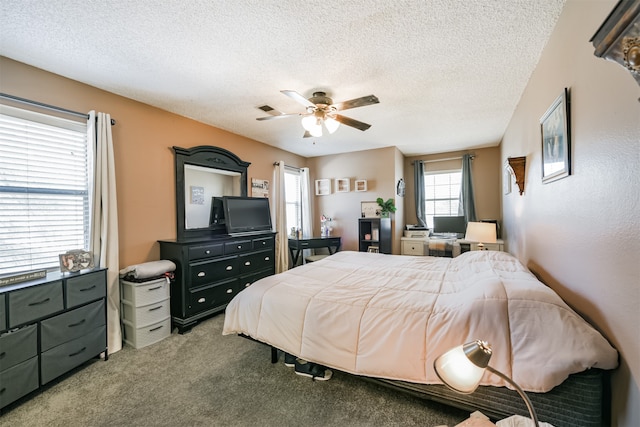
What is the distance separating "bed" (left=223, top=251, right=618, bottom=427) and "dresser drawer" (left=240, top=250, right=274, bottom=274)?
1.39 metres

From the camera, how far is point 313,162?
5.64 meters

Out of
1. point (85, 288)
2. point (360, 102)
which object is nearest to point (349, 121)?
point (360, 102)

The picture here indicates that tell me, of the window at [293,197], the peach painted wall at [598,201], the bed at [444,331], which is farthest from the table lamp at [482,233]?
the window at [293,197]

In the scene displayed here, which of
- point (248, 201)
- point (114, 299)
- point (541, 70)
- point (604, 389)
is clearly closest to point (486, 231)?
point (541, 70)

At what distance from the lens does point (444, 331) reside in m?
1.37

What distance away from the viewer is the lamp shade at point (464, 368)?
0.68 metres

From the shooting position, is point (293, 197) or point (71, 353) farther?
point (293, 197)

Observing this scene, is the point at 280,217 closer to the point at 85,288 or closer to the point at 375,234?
the point at 375,234

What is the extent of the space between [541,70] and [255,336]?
9.93 ft

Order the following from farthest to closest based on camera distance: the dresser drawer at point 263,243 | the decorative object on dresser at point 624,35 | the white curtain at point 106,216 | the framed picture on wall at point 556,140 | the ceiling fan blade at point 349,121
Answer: the dresser drawer at point 263,243 < the ceiling fan blade at point 349,121 < the white curtain at point 106,216 < the framed picture on wall at point 556,140 < the decorative object on dresser at point 624,35

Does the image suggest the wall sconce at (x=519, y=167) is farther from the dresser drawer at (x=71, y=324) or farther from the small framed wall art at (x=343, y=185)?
the dresser drawer at (x=71, y=324)

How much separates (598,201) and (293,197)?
457 centimetres

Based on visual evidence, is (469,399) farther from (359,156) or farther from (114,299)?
(359,156)

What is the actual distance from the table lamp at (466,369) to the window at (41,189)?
10.1 feet
